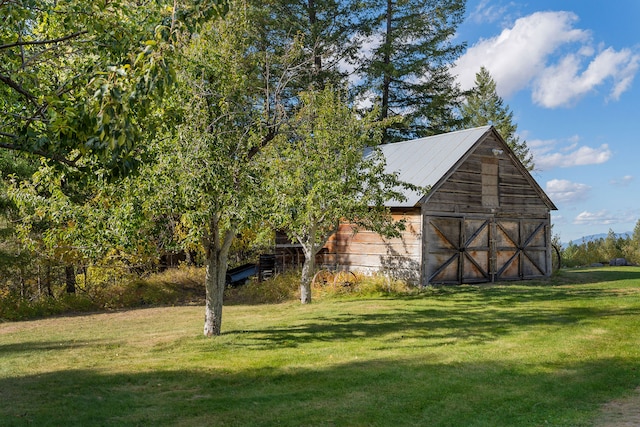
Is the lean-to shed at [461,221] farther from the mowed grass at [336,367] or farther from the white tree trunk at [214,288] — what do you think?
the white tree trunk at [214,288]

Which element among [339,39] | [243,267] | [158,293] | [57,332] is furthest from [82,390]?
[339,39]

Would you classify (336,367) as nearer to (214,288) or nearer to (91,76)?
(214,288)

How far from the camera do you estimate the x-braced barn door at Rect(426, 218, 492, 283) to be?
22.0 m

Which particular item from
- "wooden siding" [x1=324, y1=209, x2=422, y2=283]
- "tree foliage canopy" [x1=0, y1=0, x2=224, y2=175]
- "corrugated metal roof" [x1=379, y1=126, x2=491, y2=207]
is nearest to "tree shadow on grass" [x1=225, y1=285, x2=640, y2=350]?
"wooden siding" [x1=324, y1=209, x2=422, y2=283]

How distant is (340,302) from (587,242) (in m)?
24.8

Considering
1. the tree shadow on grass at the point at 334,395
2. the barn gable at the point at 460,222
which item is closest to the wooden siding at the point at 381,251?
the barn gable at the point at 460,222

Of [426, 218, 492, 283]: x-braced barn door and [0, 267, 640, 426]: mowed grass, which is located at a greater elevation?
[426, 218, 492, 283]: x-braced barn door

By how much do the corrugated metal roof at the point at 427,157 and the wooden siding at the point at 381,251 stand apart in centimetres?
117

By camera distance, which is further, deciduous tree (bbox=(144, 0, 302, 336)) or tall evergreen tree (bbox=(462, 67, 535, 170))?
tall evergreen tree (bbox=(462, 67, 535, 170))

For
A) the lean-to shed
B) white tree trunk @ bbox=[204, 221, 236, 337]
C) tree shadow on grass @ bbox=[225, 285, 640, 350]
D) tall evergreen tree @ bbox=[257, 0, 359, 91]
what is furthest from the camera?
tall evergreen tree @ bbox=[257, 0, 359, 91]

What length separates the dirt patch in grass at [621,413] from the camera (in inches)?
258

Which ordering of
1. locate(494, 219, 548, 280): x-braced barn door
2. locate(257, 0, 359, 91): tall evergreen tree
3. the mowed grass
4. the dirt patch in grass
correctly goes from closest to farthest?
the dirt patch in grass, the mowed grass, locate(494, 219, 548, 280): x-braced barn door, locate(257, 0, 359, 91): tall evergreen tree

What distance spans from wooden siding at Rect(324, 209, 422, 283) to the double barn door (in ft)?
1.60

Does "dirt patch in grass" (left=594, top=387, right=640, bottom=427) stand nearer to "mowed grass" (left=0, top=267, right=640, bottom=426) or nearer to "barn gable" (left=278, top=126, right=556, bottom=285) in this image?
"mowed grass" (left=0, top=267, right=640, bottom=426)
